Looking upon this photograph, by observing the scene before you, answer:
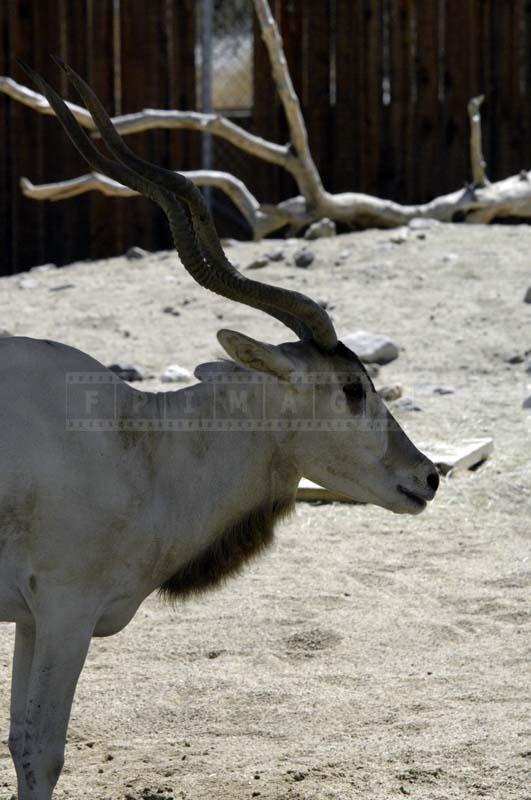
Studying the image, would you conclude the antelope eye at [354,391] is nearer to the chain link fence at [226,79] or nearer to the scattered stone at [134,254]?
the scattered stone at [134,254]

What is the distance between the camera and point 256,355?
3811mm

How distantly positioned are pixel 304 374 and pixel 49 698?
3.92 feet

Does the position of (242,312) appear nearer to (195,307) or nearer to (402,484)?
(195,307)

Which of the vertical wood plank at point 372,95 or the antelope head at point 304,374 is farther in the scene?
the vertical wood plank at point 372,95

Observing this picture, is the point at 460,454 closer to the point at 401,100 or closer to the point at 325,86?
the point at 401,100

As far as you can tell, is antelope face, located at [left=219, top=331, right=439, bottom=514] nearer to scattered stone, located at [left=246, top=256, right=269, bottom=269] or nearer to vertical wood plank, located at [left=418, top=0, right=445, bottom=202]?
scattered stone, located at [left=246, top=256, right=269, bottom=269]

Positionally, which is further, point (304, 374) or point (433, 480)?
point (433, 480)

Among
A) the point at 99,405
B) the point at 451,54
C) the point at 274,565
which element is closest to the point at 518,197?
the point at 451,54

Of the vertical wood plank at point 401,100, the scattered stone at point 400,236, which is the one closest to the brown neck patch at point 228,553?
the scattered stone at point 400,236

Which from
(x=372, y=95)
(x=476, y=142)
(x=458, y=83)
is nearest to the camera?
(x=476, y=142)

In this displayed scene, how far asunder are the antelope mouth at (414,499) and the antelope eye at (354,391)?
0.31 metres

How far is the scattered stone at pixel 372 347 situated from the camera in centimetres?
852

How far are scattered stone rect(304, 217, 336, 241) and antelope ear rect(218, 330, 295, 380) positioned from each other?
7144 mm

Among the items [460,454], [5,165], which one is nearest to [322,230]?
[5,165]
